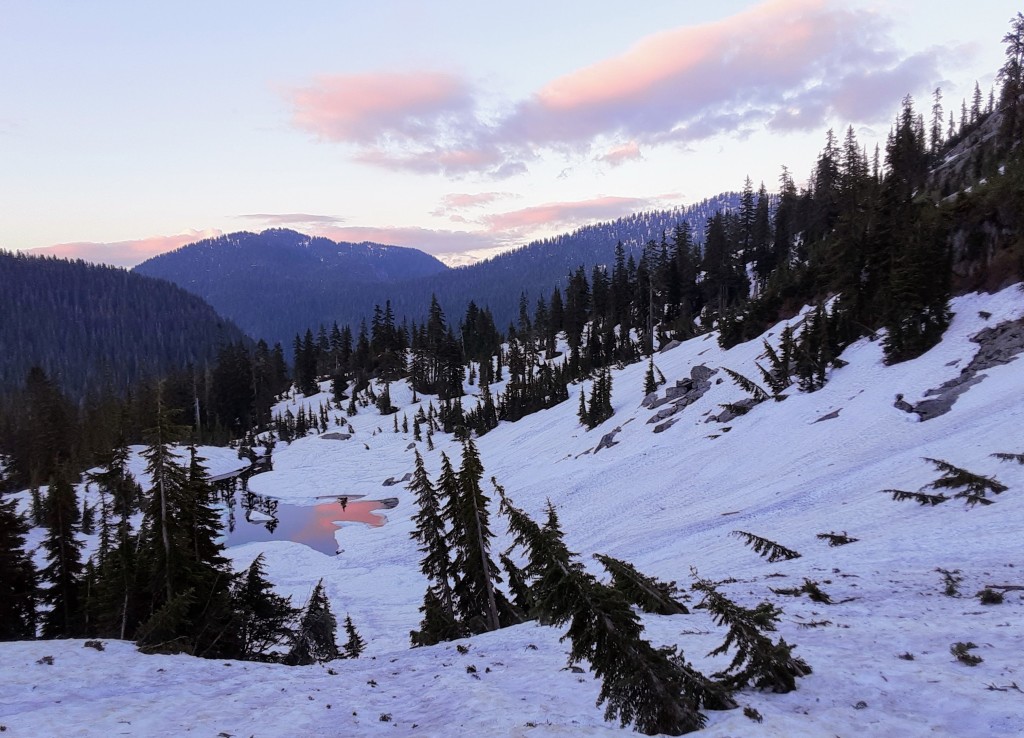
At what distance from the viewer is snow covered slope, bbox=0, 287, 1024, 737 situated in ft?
26.2

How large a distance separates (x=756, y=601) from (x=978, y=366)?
21.7 m

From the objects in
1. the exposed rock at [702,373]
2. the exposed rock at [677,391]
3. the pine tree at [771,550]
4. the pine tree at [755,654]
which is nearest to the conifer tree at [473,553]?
the pine tree at [771,550]

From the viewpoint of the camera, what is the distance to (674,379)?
49406 mm

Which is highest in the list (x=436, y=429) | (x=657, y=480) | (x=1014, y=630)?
(x=1014, y=630)

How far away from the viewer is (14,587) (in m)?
21.1

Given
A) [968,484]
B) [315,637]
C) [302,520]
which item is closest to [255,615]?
[315,637]

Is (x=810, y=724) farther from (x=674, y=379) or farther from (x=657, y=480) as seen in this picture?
(x=674, y=379)

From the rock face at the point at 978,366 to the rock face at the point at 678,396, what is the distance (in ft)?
53.0

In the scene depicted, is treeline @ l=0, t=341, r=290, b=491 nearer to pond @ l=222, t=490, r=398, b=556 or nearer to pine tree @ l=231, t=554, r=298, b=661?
pine tree @ l=231, t=554, r=298, b=661

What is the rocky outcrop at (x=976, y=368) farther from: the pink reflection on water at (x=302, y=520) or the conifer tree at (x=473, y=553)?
the pink reflection on water at (x=302, y=520)

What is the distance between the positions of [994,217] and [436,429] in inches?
2484

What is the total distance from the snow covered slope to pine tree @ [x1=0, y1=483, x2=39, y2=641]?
11316 millimetres

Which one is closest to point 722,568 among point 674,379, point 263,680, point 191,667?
point 263,680

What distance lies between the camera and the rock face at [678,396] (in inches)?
1623
